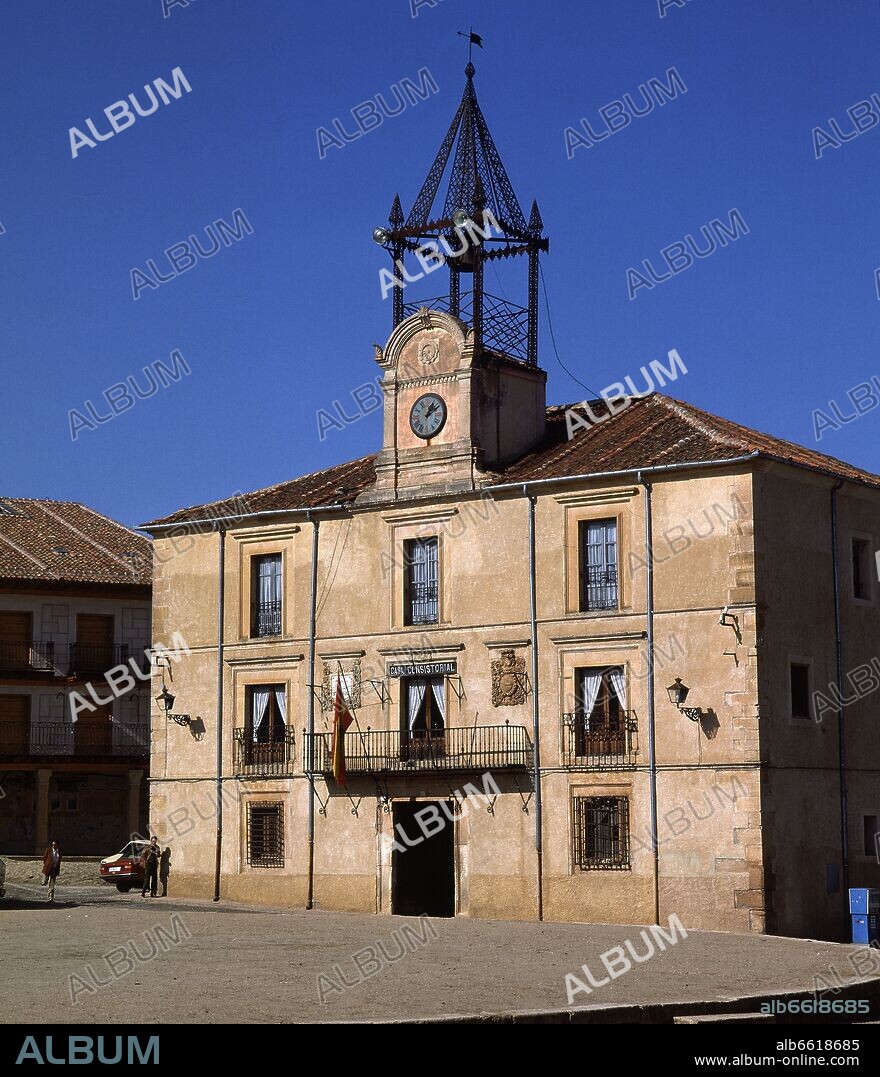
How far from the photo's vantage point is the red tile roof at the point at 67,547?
5475cm

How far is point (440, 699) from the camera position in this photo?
1481 inches

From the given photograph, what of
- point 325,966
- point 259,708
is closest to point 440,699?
point 259,708

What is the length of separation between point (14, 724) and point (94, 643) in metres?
3.56

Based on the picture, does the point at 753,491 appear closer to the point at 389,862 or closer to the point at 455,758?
the point at 455,758

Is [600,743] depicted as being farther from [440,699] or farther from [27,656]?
[27,656]

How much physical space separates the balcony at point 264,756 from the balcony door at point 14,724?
1511 centimetres

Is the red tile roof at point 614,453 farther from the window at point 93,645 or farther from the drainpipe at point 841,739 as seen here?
the window at point 93,645

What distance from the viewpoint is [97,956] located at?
24.7 m

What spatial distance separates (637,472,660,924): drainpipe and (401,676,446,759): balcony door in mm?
4857

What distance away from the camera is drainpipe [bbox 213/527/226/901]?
3984 cm

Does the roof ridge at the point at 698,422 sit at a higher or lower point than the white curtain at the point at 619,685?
higher

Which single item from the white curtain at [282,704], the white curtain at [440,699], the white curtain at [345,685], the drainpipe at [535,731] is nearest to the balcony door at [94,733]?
the white curtain at [282,704]

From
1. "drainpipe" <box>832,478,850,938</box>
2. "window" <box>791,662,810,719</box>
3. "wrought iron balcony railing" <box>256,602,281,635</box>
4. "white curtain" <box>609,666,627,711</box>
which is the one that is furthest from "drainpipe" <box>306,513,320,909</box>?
"drainpipe" <box>832,478,850,938</box>

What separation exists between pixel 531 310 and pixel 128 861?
16.8 meters
